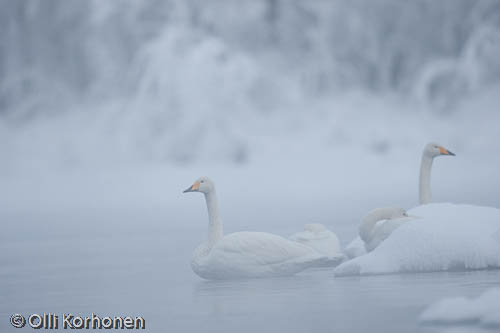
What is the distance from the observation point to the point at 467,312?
571cm

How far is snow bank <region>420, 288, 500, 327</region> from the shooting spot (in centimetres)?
555

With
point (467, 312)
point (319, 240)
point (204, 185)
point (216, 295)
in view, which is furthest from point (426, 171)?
point (467, 312)

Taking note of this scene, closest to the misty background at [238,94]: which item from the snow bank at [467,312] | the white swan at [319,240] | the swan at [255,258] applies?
the white swan at [319,240]

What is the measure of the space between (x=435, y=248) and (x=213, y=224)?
238 cm

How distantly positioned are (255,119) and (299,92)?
4100 millimetres

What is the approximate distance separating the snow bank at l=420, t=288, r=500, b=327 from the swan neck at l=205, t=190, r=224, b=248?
361cm

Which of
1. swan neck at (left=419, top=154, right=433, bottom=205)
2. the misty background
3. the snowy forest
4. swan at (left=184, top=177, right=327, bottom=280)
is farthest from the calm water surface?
the snowy forest

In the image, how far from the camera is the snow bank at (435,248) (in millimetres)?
8164

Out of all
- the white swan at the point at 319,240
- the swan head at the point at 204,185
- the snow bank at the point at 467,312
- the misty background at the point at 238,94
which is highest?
the misty background at the point at 238,94

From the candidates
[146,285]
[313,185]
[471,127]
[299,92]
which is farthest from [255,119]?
[146,285]

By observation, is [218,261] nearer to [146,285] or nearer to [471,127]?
[146,285]

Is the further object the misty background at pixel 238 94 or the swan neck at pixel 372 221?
the misty background at pixel 238 94

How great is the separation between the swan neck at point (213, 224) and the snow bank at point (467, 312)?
3606 millimetres

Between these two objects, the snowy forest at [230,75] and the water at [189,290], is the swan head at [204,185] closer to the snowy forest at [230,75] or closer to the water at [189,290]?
the water at [189,290]
